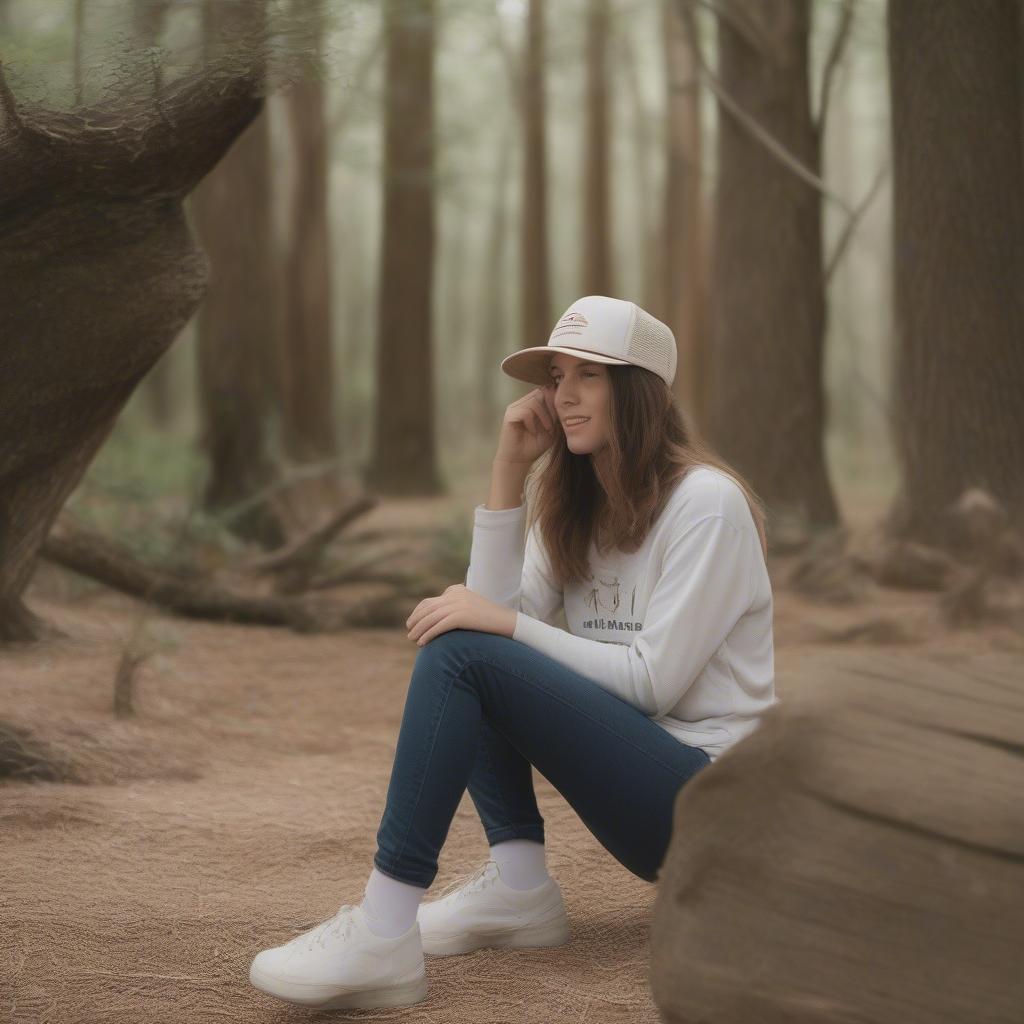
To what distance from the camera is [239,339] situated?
984 centimetres

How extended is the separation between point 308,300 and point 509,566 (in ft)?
36.2

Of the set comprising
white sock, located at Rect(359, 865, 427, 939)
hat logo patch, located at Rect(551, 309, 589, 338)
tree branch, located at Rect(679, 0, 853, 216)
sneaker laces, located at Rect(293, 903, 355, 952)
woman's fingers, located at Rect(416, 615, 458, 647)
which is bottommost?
sneaker laces, located at Rect(293, 903, 355, 952)

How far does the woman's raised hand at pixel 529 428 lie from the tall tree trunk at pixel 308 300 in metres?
9.59

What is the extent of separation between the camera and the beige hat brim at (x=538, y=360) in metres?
3.09

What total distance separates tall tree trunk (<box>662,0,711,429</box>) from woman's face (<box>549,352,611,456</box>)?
1089cm

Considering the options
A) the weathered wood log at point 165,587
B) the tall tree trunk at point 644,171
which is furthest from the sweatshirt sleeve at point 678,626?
the tall tree trunk at point 644,171

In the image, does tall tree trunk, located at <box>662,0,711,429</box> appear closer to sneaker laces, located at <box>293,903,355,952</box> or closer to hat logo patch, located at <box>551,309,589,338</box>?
hat logo patch, located at <box>551,309,589,338</box>

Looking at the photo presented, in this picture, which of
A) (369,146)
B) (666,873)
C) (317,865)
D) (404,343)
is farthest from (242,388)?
(369,146)

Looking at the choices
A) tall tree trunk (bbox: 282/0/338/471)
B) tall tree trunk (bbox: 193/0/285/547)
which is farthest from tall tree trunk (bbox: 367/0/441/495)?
tall tree trunk (bbox: 193/0/285/547)

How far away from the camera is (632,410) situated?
3133mm

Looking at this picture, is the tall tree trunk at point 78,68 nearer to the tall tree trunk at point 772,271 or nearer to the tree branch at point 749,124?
the tree branch at point 749,124

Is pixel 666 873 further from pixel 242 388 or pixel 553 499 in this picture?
pixel 242 388

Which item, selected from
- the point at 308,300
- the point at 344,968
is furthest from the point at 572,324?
the point at 308,300

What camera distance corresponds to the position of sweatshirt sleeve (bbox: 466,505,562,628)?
3.36 m
